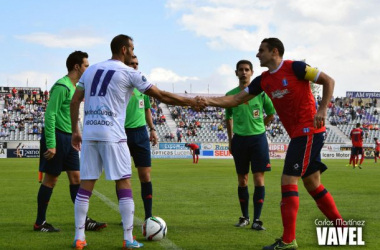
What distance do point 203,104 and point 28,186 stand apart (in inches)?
402

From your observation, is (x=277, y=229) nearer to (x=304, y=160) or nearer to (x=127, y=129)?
(x=304, y=160)

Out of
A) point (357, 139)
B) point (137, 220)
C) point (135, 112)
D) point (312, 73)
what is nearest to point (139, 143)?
point (135, 112)

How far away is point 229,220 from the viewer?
27.9ft

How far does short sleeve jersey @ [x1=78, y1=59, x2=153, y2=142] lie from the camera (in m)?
5.87

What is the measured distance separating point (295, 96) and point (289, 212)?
1.32 m

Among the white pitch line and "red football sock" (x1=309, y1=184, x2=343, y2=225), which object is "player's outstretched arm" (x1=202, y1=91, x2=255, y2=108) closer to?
"red football sock" (x1=309, y1=184, x2=343, y2=225)

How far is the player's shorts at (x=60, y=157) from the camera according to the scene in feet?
24.6

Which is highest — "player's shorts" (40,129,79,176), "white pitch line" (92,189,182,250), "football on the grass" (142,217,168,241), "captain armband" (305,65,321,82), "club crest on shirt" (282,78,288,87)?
"captain armband" (305,65,321,82)

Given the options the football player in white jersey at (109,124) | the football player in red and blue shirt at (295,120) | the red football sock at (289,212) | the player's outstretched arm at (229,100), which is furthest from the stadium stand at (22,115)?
the red football sock at (289,212)

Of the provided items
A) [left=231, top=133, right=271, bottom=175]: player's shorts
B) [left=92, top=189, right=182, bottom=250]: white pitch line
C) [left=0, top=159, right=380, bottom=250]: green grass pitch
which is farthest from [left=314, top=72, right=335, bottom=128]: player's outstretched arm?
[left=231, top=133, right=271, bottom=175]: player's shorts

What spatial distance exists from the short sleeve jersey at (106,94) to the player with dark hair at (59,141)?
4.81 ft

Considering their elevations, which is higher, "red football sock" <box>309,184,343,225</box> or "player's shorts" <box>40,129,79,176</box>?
"player's shorts" <box>40,129,79,176</box>

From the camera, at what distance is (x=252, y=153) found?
8141mm

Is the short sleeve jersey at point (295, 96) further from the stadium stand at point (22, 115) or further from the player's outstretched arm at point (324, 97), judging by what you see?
the stadium stand at point (22, 115)
